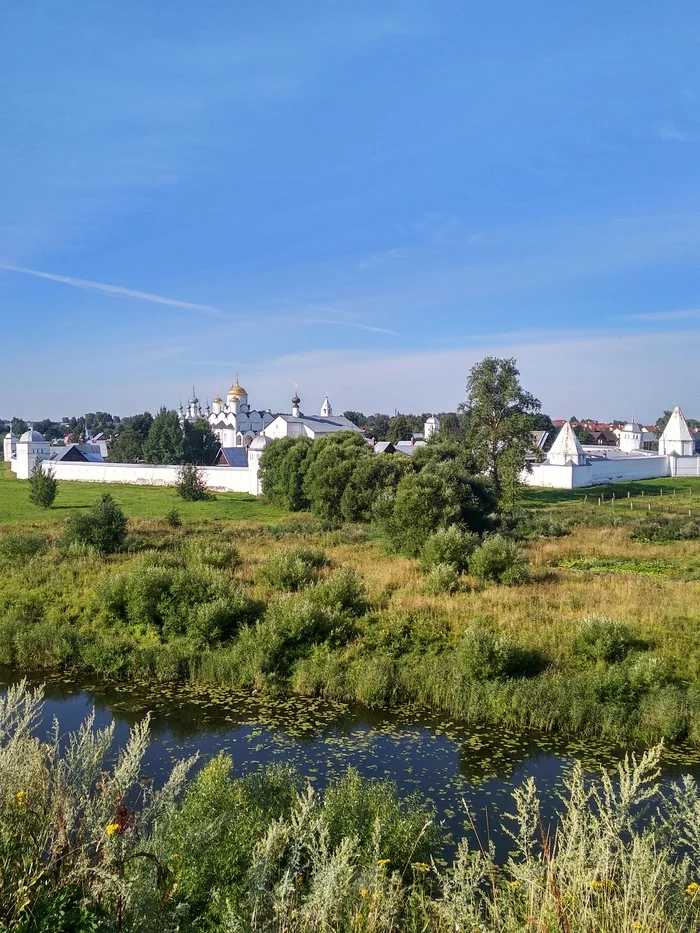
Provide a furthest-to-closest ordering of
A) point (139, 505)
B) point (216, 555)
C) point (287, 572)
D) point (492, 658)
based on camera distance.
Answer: point (139, 505) < point (216, 555) < point (287, 572) < point (492, 658)

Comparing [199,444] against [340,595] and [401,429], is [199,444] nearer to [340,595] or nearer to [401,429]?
[401,429]

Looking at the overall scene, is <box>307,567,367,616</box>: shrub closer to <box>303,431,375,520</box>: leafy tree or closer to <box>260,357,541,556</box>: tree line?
<box>260,357,541,556</box>: tree line

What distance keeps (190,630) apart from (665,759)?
8477 millimetres

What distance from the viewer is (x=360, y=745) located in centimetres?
1042

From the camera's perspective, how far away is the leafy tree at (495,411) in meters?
35.4

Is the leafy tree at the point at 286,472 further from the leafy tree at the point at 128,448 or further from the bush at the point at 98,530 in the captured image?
the leafy tree at the point at 128,448

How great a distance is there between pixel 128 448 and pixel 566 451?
40.5 meters

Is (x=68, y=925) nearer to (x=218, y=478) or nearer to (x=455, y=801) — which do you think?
(x=455, y=801)

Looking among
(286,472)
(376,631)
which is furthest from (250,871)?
(286,472)

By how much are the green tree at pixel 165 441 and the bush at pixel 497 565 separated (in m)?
45.7


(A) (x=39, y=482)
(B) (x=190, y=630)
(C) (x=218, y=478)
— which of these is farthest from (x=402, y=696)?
(C) (x=218, y=478)

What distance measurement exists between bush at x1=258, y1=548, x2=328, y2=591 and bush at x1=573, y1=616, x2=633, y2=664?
21.3 feet

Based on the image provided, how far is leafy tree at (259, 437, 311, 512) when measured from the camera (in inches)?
1378

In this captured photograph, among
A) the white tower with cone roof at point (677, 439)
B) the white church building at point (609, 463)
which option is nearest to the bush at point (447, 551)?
the white church building at point (609, 463)
